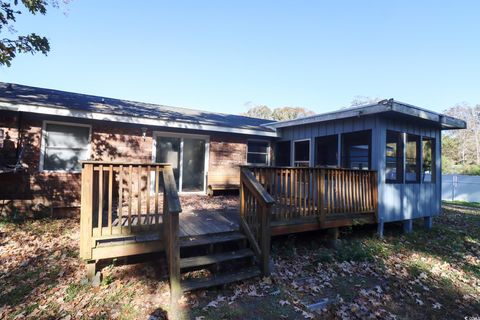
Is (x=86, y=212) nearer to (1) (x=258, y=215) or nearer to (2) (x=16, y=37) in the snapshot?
(1) (x=258, y=215)

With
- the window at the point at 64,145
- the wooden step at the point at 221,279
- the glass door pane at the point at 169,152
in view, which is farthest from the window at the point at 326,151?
the window at the point at 64,145

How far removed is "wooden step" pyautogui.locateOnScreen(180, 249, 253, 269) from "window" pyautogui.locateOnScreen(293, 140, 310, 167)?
5345 mm

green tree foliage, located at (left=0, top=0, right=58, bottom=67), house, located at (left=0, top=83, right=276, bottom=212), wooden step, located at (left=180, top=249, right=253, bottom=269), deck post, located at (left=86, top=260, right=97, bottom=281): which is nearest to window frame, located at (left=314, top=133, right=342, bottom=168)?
house, located at (left=0, top=83, right=276, bottom=212)

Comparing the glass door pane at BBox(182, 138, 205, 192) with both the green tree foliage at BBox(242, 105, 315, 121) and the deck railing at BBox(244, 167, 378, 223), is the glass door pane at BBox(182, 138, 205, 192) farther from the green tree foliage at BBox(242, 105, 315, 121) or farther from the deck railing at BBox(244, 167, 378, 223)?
the green tree foliage at BBox(242, 105, 315, 121)

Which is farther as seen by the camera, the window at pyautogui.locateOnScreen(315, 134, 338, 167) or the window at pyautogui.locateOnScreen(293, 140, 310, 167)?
the window at pyautogui.locateOnScreen(293, 140, 310, 167)

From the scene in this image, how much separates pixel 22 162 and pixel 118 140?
2303 mm

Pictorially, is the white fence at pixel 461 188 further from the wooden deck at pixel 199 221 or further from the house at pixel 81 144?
the wooden deck at pixel 199 221

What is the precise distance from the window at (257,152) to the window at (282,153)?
43 cm

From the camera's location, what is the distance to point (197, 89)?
24422mm

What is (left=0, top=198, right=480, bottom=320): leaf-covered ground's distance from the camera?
127 inches

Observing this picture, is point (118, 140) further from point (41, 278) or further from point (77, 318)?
point (77, 318)

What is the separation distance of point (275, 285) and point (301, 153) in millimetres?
5969

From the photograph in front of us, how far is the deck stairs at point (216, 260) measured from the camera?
364cm

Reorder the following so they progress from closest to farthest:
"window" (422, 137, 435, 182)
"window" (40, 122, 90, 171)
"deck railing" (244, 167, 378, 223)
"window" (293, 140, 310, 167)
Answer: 1. "deck railing" (244, 167, 378, 223)
2. "window" (40, 122, 90, 171)
3. "window" (422, 137, 435, 182)
4. "window" (293, 140, 310, 167)
